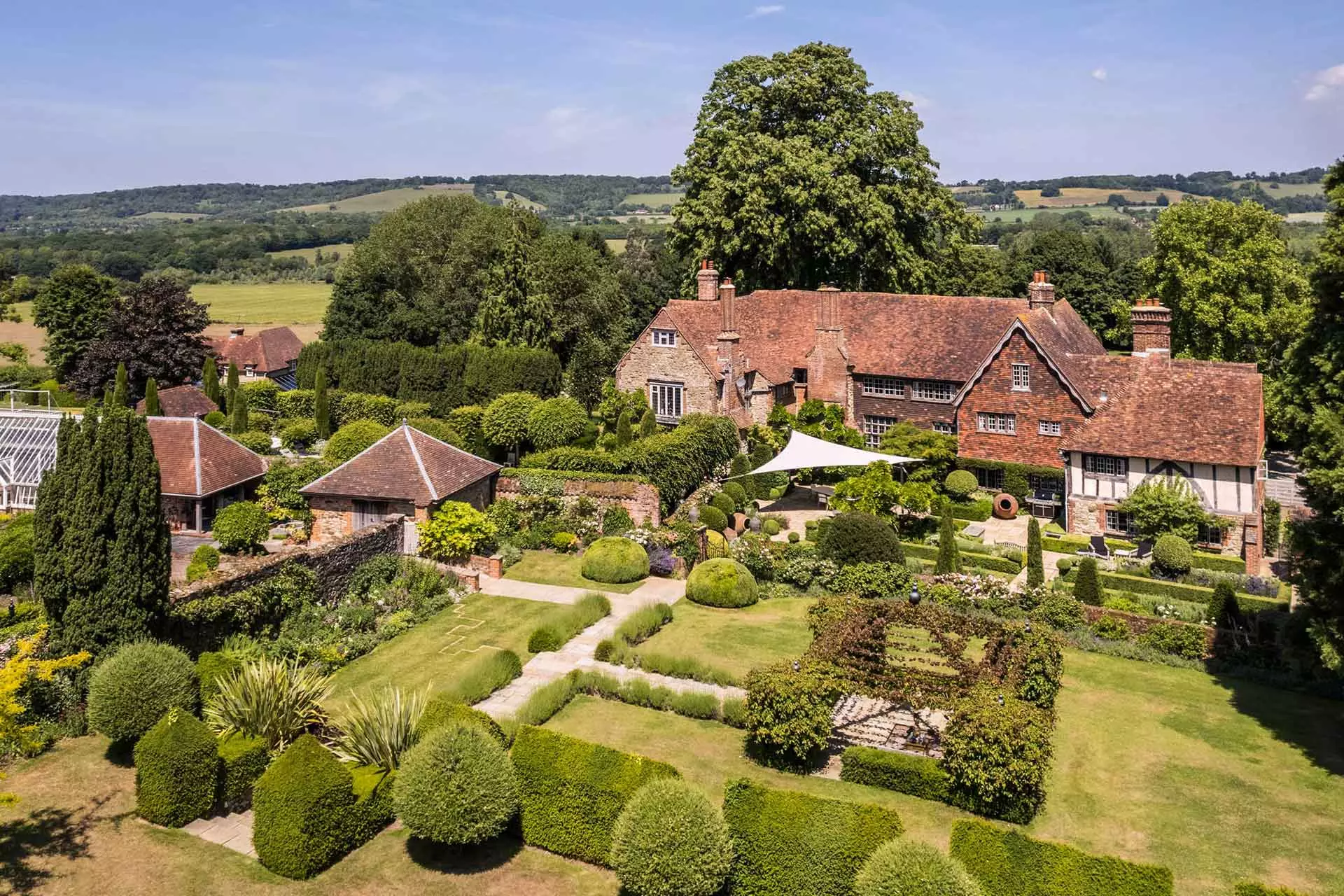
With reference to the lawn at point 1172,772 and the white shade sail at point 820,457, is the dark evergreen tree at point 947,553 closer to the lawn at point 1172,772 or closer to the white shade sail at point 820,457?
the white shade sail at point 820,457

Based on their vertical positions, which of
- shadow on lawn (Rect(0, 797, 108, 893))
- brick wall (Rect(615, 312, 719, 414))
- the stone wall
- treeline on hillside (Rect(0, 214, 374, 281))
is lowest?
shadow on lawn (Rect(0, 797, 108, 893))

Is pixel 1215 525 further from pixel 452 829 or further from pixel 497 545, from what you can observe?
pixel 452 829

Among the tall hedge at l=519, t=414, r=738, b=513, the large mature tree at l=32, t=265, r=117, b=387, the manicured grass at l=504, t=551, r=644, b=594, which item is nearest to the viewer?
the manicured grass at l=504, t=551, r=644, b=594

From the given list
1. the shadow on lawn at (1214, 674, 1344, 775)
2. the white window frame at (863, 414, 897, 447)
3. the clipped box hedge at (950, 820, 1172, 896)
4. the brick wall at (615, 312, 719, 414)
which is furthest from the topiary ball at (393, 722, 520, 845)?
the white window frame at (863, 414, 897, 447)

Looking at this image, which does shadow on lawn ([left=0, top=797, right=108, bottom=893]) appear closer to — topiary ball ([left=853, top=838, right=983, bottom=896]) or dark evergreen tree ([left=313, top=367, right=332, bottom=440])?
topiary ball ([left=853, top=838, right=983, bottom=896])

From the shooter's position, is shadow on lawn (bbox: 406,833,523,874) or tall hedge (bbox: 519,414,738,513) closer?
shadow on lawn (bbox: 406,833,523,874)

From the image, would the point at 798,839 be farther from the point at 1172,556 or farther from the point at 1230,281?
the point at 1230,281

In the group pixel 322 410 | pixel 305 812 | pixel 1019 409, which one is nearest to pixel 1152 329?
pixel 1019 409

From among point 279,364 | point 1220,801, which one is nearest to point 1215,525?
point 1220,801
